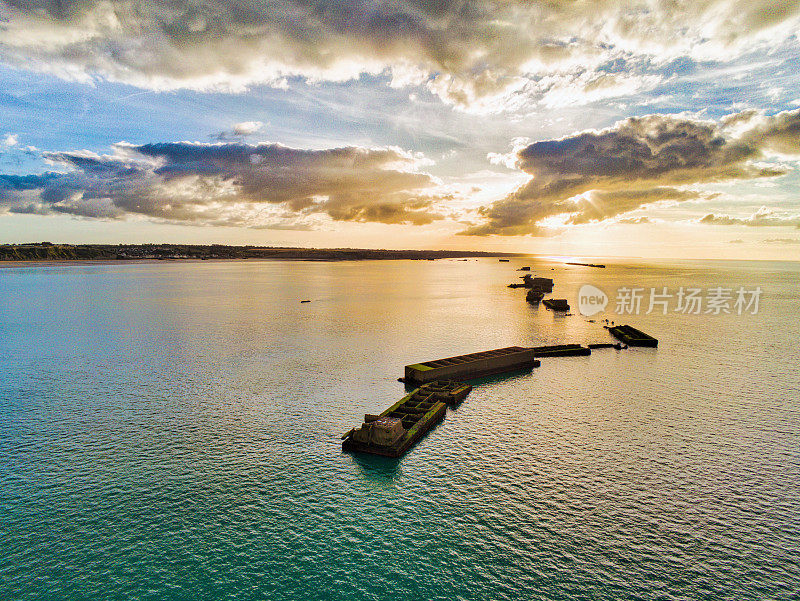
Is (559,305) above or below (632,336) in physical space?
above

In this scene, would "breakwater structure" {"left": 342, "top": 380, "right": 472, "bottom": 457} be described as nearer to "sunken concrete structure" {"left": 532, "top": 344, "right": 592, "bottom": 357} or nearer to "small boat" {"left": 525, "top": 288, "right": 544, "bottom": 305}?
"sunken concrete structure" {"left": 532, "top": 344, "right": 592, "bottom": 357}

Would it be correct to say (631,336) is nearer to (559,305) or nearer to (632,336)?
(632,336)

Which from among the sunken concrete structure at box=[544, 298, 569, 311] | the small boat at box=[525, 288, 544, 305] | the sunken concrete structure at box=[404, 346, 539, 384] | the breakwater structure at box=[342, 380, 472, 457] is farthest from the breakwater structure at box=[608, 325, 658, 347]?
the small boat at box=[525, 288, 544, 305]

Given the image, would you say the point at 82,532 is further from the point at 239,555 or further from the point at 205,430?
the point at 205,430

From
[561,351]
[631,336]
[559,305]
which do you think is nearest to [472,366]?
[561,351]

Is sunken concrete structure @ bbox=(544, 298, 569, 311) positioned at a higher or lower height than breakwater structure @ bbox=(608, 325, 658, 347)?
higher

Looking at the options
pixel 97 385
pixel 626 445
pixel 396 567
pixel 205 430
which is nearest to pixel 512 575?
pixel 396 567
